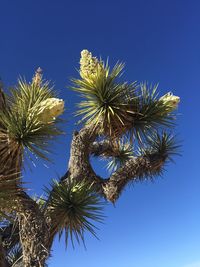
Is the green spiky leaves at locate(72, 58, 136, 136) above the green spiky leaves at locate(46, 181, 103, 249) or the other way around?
above

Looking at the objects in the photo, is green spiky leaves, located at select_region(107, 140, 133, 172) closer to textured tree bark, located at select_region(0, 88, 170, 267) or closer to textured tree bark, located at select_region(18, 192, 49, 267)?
textured tree bark, located at select_region(0, 88, 170, 267)

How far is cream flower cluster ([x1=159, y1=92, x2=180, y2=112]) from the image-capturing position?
7836 millimetres

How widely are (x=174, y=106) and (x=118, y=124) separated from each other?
1155mm

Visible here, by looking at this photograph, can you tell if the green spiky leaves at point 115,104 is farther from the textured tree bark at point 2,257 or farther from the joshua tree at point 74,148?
the textured tree bark at point 2,257

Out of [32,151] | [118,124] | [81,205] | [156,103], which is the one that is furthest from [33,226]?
[156,103]

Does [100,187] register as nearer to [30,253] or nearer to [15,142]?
[30,253]

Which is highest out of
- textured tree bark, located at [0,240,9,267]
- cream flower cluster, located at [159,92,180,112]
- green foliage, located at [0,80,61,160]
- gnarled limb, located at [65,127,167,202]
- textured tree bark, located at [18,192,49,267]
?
cream flower cluster, located at [159,92,180,112]

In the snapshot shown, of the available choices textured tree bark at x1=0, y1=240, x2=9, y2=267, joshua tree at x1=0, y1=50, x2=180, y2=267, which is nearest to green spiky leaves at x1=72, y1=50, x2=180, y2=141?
joshua tree at x1=0, y1=50, x2=180, y2=267

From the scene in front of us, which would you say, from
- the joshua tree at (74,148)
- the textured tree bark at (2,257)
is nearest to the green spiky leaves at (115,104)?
the joshua tree at (74,148)

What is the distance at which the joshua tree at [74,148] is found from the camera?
5.27m

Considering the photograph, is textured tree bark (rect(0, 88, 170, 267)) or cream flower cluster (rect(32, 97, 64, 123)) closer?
cream flower cluster (rect(32, 97, 64, 123))

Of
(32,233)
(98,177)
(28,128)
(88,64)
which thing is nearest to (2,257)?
(32,233)

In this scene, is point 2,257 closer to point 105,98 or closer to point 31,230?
point 31,230

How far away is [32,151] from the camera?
206 inches
